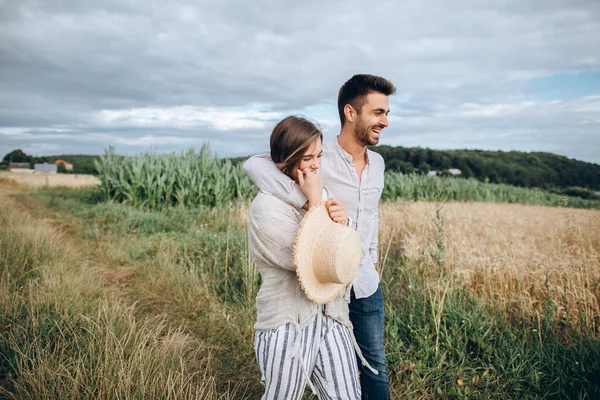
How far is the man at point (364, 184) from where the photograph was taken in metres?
2.50

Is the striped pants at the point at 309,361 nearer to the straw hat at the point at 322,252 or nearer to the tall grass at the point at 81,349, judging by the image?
the straw hat at the point at 322,252

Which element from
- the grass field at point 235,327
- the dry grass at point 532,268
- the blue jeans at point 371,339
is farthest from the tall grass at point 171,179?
the blue jeans at point 371,339

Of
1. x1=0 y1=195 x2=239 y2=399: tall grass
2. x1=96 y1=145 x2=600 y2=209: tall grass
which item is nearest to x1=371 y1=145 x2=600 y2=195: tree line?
x1=96 y1=145 x2=600 y2=209: tall grass

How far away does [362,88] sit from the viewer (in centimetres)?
272

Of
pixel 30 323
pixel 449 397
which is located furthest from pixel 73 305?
pixel 449 397

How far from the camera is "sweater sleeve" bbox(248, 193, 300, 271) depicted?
5.72 feet

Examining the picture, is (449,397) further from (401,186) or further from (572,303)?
(401,186)

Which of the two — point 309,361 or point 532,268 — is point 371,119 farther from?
point 532,268

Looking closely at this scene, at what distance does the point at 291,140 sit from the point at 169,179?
35.7ft

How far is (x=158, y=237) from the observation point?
Answer: 7660 mm

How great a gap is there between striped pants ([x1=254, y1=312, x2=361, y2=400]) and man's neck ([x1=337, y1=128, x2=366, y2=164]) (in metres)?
1.20

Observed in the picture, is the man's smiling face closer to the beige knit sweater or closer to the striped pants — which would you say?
the beige knit sweater

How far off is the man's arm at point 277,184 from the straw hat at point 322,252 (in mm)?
125

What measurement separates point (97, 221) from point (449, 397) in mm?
8363
